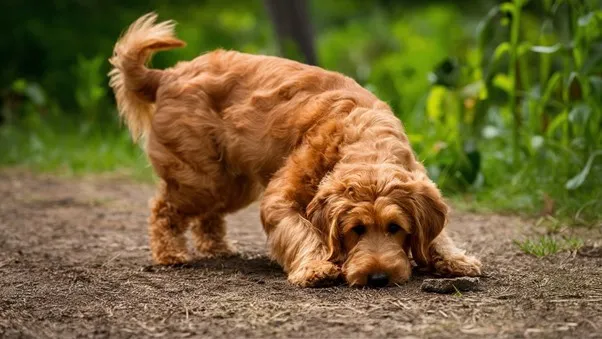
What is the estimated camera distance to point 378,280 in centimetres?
492

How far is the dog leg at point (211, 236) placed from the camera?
21.3 ft

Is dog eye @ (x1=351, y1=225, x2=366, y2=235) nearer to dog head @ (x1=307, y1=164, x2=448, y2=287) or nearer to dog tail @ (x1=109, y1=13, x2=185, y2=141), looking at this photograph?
dog head @ (x1=307, y1=164, x2=448, y2=287)

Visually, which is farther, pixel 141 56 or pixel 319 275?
pixel 141 56

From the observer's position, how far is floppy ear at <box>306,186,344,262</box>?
16.6 feet

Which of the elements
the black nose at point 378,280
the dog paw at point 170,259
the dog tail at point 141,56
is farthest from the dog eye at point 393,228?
the dog tail at point 141,56

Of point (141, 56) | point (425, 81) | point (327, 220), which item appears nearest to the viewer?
point (327, 220)

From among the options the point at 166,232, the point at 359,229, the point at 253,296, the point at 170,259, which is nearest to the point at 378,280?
the point at 359,229

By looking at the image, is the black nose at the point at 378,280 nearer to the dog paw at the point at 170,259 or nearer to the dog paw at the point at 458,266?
the dog paw at the point at 458,266

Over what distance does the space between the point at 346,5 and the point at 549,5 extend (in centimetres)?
1308

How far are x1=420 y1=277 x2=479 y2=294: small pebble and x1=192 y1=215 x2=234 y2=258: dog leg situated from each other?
188 centimetres

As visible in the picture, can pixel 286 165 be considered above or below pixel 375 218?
above

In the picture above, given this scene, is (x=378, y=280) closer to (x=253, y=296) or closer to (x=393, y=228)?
(x=393, y=228)

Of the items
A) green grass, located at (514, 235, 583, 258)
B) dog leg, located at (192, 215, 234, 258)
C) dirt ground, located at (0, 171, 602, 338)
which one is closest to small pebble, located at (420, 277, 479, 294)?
dirt ground, located at (0, 171, 602, 338)

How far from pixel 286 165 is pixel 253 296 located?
3.14 ft
